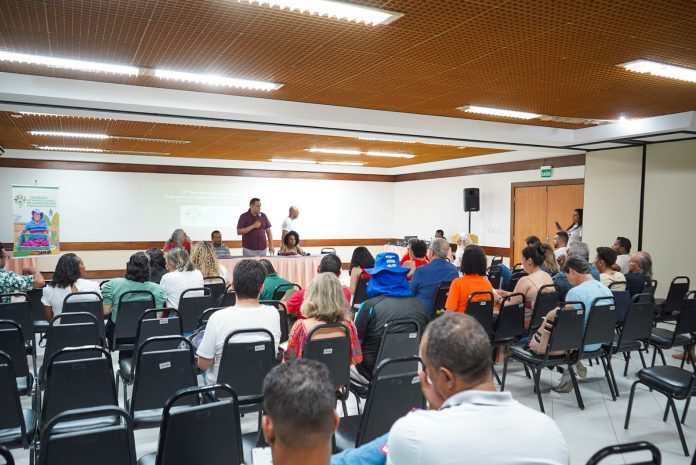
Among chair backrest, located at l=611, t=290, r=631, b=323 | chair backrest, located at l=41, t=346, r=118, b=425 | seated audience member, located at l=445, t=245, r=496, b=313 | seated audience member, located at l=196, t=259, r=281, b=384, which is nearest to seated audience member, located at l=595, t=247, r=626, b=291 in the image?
chair backrest, located at l=611, t=290, r=631, b=323

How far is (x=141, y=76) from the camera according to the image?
16.3 feet

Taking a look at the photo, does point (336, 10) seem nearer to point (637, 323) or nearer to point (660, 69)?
point (660, 69)

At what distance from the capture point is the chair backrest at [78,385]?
245 cm

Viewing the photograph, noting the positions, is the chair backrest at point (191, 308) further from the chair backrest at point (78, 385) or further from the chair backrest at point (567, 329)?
the chair backrest at point (567, 329)

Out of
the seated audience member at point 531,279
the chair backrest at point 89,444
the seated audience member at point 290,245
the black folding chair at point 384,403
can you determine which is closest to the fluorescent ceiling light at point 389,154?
the seated audience member at point 290,245

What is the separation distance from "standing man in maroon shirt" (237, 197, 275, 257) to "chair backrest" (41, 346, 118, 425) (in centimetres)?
636

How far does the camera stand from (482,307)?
4.23 metres

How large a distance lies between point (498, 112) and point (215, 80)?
368 cm

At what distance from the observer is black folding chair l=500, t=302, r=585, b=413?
381cm

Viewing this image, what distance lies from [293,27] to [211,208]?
954cm

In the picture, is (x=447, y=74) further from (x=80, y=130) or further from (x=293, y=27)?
(x=80, y=130)

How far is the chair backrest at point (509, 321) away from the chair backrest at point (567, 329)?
1.74 ft

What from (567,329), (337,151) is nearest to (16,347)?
(567,329)

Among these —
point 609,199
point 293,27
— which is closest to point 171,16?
point 293,27
